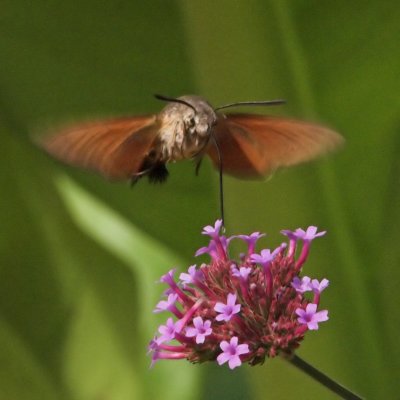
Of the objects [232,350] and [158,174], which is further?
[158,174]

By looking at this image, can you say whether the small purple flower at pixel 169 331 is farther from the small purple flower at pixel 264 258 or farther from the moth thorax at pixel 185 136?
the moth thorax at pixel 185 136

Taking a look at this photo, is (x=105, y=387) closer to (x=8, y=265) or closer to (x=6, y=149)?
(x=8, y=265)

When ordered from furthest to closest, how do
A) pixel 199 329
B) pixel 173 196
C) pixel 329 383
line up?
1. pixel 173 196
2. pixel 199 329
3. pixel 329 383

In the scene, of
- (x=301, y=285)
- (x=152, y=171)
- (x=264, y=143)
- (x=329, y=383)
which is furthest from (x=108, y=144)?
(x=329, y=383)

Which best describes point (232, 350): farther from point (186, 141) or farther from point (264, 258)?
point (186, 141)

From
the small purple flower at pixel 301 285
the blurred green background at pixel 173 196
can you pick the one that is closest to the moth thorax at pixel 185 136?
the blurred green background at pixel 173 196

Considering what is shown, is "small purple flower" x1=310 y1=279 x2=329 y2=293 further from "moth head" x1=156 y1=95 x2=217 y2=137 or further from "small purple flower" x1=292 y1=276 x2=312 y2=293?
"moth head" x1=156 y1=95 x2=217 y2=137

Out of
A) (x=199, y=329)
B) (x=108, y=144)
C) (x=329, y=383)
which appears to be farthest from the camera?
(x=108, y=144)

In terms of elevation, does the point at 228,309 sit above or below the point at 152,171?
below

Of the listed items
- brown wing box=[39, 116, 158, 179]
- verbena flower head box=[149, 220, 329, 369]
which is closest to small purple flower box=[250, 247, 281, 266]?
verbena flower head box=[149, 220, 329, 369]
